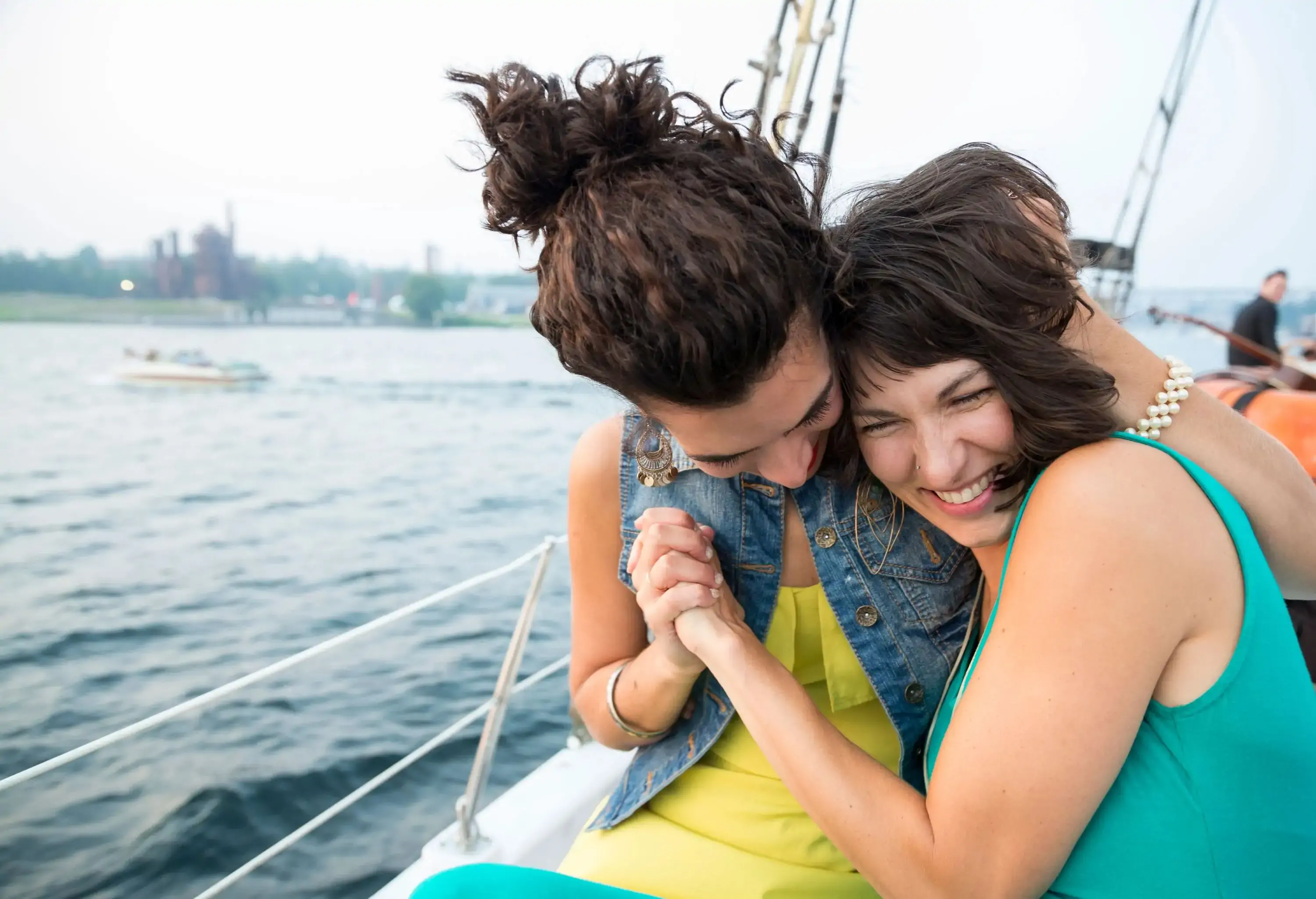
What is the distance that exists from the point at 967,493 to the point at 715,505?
1.39ft

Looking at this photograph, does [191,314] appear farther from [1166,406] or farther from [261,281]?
[1166,406]

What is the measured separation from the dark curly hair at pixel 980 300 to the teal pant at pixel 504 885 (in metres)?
0.73

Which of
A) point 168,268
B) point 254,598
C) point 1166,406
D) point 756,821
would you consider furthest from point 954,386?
point 168,268

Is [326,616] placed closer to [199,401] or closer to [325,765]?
[325,765]

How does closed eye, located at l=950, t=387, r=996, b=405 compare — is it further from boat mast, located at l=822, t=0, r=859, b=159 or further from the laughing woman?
boat mast, located at l=822, t=0, r=859, b=159

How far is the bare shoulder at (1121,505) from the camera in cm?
90

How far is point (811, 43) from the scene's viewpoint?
3111mm

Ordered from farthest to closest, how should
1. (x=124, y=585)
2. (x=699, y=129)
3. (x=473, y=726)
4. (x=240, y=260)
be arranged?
(x=240, y=260) < (x=124, y=585) < (x=473, y=726) < (x=699, y=129)

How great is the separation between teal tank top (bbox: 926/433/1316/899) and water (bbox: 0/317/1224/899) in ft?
2.72

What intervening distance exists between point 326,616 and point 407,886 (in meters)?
17.2

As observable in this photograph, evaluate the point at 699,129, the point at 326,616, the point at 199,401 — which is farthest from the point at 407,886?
the point at 199,401

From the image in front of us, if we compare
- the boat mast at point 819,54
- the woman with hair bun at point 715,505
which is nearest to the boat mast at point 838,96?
the boat mast at point 819,54

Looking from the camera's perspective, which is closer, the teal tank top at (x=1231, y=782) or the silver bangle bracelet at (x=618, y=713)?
the teal tank top at (x=1231, y=782)

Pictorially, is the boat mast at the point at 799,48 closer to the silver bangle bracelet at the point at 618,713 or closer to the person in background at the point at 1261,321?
the silver bangle bracelet at the point at 618,713
